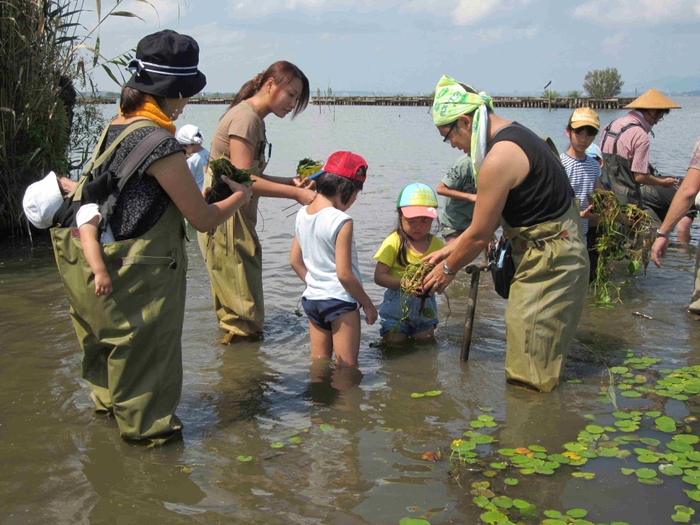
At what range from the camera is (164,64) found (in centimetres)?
376

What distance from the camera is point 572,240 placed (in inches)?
186

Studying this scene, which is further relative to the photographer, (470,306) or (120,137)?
(470,306)

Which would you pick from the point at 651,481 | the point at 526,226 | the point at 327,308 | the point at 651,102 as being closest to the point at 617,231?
the point at 651,102

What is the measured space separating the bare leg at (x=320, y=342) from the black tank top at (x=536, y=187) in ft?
5.47

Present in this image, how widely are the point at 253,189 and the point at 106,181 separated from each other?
203 cm

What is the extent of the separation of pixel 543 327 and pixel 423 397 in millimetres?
1003

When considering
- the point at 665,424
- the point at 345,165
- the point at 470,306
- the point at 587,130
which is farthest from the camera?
the point at 587,130

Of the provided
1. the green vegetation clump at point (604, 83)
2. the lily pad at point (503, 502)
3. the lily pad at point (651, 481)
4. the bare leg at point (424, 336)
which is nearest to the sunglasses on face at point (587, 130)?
the bare leg at point (424, 336)

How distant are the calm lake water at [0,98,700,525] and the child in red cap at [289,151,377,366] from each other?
17.6 inches

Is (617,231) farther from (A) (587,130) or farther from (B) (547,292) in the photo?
(B) (547,292)

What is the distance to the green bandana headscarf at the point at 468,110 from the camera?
14.8 feet

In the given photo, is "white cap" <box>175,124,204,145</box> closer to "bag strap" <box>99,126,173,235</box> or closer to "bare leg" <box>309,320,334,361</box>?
"bare leg" <box>309,320,334,361</box>

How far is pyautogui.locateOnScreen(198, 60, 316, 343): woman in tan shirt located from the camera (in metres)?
5.43

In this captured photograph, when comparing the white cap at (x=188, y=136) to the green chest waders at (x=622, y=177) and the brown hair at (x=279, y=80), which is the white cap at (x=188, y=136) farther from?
the green chest waders at (x=622, y=177)
